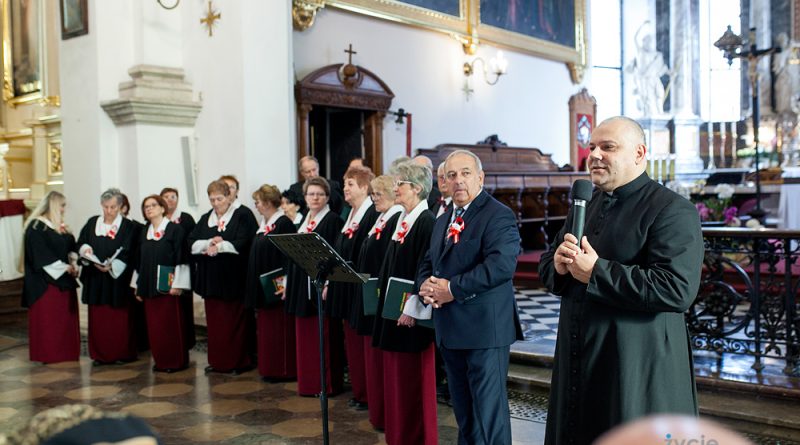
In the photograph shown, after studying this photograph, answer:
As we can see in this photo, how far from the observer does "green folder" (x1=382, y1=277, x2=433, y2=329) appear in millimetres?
4117

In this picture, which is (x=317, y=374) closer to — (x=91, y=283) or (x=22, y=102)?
(x=91, y=283)

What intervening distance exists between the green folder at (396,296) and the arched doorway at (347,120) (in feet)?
21.0

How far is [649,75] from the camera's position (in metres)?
18.6

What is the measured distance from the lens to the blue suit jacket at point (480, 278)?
11.6ft

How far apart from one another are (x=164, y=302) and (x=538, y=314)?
3464mm

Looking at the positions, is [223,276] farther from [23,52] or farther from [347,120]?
[23,52]

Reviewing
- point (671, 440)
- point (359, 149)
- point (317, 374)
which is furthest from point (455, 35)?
point (671, 440)

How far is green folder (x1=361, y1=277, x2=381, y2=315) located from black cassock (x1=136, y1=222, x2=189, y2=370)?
2539mm

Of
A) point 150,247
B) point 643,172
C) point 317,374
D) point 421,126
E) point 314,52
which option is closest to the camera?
point 643,172

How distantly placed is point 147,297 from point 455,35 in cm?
777

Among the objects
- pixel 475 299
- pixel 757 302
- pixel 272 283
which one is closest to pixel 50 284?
pixel 272 283

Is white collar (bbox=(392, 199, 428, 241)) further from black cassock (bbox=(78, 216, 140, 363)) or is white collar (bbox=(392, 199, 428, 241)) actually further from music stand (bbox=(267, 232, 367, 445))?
black cassock (bbox=(78, 216, 140, 363))

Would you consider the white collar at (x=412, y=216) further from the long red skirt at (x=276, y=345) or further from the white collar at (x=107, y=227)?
the white collar at (x=107, y=227)

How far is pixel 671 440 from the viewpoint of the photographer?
100 cm
